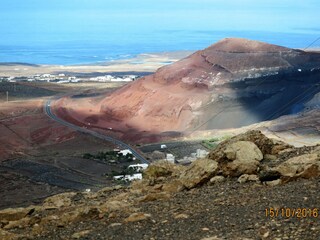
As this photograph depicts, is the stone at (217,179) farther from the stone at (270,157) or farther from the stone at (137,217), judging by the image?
the stone at (137,217)

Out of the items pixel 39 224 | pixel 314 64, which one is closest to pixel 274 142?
pixel 39 224

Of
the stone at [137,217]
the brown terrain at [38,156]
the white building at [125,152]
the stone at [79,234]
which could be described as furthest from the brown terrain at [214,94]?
the stone at [79,234]

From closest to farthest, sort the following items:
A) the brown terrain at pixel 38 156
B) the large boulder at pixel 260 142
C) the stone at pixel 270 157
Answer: the stone at pixel 270 157, the large boulder at pixel 260 142, the brown terrain at pixel 38 156

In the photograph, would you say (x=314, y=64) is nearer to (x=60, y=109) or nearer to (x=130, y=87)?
(x=130, y=87)

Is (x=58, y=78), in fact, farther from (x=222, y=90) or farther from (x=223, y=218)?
(x=223, y=218)

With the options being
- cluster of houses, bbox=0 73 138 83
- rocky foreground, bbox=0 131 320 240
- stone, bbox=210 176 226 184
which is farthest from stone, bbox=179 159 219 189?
cluster of houses, bbox=0 73 138 83

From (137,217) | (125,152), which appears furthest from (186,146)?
(137,217)
